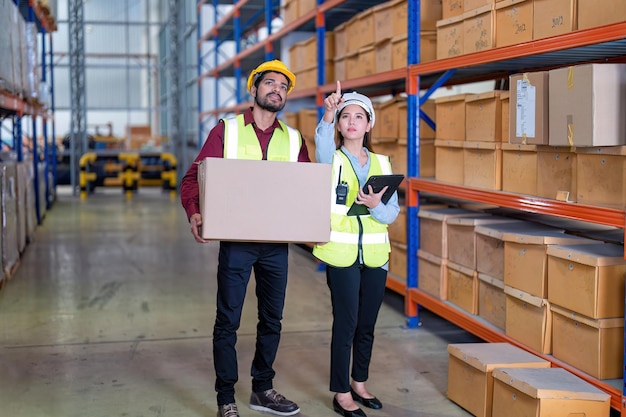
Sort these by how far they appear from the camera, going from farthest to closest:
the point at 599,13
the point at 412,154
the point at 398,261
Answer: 1. the point at 398,261
2. the point at 412,154
3. the point at 599,13

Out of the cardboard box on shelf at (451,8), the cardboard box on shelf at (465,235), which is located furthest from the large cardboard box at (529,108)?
the cardboard box on shelf at (451,8)

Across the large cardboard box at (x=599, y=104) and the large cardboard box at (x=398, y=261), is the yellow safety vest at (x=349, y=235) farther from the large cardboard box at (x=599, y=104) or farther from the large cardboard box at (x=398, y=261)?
the large cardboard box at (x=398, y=261)

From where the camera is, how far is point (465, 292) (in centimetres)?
550

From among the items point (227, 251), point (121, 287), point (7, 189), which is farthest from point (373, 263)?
point (7, 189)

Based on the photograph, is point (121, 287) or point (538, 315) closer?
point (538, 315)

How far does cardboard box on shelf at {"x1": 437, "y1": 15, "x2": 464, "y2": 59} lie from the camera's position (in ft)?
17.9

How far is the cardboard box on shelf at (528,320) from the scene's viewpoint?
172 inches

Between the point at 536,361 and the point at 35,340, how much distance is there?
3795mm

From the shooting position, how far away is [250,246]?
13.0 feet

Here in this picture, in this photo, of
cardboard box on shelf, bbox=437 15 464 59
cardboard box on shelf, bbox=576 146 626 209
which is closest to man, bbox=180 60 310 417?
cardboard box on shelf, bbox=576 146 626 209

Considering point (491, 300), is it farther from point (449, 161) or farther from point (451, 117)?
point (451, 117)

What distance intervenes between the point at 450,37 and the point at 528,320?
2201 mm

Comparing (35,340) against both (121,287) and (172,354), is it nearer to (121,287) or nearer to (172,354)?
(172,354)

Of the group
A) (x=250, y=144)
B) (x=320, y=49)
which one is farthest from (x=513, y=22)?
(x=320, y=49)
